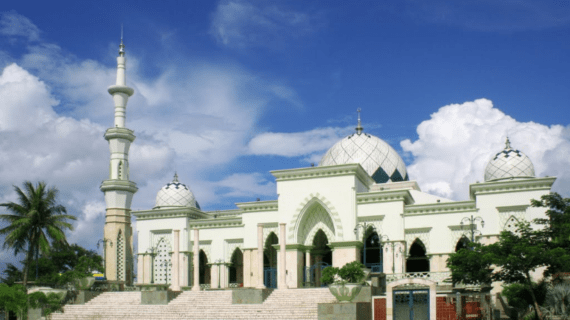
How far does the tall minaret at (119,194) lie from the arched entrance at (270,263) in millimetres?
8289

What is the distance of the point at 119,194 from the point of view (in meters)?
37.2

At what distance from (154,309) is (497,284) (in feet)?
48.9

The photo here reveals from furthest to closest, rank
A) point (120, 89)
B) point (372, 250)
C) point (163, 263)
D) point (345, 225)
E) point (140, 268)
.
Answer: point (120, 89) < point (163, 263) < point (140, 268) < point (372, 250) < point (345, 225)

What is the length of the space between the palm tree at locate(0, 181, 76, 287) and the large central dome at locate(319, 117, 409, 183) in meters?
15.9

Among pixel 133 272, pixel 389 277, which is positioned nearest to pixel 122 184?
pixel 133 272

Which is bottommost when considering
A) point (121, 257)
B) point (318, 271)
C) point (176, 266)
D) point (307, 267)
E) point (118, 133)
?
point (318, 271)

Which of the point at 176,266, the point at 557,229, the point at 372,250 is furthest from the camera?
the point at 372,250

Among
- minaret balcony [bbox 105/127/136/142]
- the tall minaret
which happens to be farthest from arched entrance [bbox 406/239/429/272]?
minaret balcony [bbox 105/127/136/142]

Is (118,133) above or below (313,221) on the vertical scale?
above

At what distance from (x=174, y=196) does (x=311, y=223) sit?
943 cm

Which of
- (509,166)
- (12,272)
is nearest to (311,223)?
(509,166)

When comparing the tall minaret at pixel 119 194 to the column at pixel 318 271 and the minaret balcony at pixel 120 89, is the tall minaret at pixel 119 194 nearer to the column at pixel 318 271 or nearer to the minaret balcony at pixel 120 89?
the minaret balcony at pixel 120 89

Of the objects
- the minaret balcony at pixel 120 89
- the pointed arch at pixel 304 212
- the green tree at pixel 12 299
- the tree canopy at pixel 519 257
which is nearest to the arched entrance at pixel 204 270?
the pointed arch at pixel 304 212

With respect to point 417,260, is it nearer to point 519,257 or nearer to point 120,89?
point 519,257
